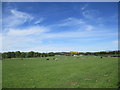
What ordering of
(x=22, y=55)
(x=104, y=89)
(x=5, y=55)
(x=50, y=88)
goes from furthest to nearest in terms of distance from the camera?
1. (x=22, y=55)
2. (x=5, y=55)
3. (x=50, y=88)
4. (x=104, y=89)

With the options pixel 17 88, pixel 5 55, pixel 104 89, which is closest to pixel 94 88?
pixel 104 89

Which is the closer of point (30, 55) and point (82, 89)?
point (82, 89)

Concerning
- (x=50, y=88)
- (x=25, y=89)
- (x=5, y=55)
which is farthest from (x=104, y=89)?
(x=5, y=55)

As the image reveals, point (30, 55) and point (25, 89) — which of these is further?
point (30, 55)

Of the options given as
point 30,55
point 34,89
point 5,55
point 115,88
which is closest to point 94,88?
point 115,88

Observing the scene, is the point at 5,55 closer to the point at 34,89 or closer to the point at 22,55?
the point at 22,55

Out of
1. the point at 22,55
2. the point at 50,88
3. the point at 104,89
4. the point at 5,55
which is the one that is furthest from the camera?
the point at 22,55

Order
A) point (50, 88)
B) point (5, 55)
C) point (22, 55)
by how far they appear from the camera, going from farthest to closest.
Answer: point (22, 55), point (5, 55), point (50, 88)

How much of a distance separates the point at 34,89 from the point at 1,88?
4361 mm

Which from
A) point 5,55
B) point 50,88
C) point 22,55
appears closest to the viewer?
point 50,88

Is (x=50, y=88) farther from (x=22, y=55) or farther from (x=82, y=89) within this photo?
(x=22, y=55)

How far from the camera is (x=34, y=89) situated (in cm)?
1727

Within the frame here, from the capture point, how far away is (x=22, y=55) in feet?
505

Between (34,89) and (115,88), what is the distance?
9.25 meters
